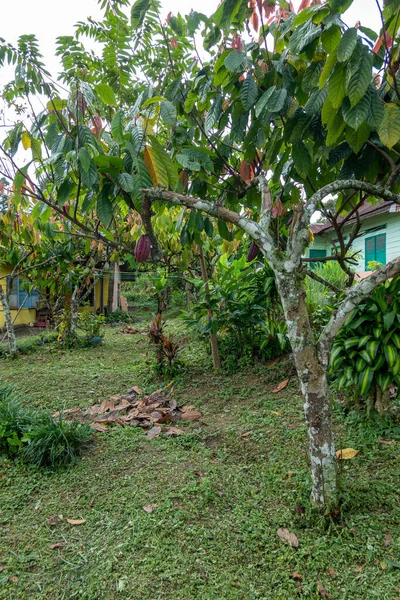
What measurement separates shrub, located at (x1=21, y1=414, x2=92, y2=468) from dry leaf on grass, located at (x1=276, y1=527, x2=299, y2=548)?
4.66 feet

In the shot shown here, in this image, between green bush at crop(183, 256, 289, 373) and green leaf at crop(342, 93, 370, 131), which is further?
green bush at crop(183, 256, 289, 373)

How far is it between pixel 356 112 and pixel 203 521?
1.87 metres

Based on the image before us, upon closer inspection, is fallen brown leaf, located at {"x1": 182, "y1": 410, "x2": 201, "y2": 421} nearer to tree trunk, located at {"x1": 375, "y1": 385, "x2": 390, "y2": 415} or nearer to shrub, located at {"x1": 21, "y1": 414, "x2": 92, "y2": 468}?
shrub, located at {"x1": 21, "y1": 414, "x2": 92, "y2": 468}

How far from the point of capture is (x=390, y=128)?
56.6 inches

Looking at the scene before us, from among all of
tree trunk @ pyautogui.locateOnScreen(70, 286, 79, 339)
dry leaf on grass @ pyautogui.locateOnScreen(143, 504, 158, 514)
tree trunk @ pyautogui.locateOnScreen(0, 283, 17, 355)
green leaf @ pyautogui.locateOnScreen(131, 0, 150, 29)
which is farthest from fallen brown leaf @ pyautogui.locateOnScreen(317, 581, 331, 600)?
tree trunk @ pyautogui.locateOnScreen(70, 286, 79, 339)

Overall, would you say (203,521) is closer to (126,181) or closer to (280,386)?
(126,181)

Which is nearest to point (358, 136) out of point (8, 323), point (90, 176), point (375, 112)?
point (375, 112)

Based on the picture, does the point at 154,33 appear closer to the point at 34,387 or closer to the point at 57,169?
the point at 57,169

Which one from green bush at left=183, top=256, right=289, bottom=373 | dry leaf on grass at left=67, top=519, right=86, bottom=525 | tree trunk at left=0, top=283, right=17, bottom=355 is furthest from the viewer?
tree trunk at left=0, top=283, right=17, bottom=355

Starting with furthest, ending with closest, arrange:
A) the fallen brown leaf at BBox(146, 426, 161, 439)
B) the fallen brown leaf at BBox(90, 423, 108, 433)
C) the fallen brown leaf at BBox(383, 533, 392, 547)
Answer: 1. the fallen brown leaf at BBox(90, 423, 108, 433)
2. the fallen brown leaf at BBox(146, 426, 161, 439)
3. the fallen brown leaf at BBox(383, 533, 392, 547)

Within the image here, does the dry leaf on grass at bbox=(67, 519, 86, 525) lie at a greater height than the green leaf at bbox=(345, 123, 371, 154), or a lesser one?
lesser

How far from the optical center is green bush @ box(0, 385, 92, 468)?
2526 millimetres

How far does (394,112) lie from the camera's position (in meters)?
1.46

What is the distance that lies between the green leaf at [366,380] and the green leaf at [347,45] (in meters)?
1.94
